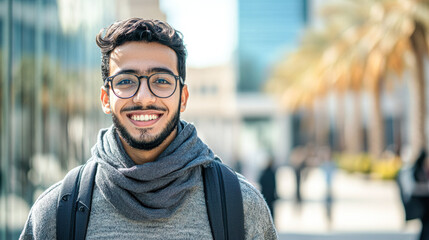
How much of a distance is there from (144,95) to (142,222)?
45cm

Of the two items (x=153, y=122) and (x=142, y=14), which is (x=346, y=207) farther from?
(x=142, y=14)

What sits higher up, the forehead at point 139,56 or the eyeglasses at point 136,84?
the forehead at point 139,56

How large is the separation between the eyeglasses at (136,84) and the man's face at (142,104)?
0.01 metres

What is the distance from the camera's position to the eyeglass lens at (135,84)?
7.44 ft

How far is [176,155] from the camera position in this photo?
223 cm

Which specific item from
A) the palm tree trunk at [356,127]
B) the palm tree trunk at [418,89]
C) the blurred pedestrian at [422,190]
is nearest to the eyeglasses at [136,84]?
the blurred pedestrian at [422,190]

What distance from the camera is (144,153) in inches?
89.6

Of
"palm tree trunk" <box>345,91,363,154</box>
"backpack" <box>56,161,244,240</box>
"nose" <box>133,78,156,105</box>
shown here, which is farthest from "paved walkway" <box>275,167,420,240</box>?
"palm tree trunk" <box>345,91,363,154</box>

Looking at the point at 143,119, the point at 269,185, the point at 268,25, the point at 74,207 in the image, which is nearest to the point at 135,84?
A: the point at 143,119

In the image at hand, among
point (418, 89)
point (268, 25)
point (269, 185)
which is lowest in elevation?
point (269, 185)

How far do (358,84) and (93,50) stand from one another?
22.0 meters

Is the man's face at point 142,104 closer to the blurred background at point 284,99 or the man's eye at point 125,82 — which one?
the man's eye at point 125,82

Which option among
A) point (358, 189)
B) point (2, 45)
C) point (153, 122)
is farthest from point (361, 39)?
point (153, 122)

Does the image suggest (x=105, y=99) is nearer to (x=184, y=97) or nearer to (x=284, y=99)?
(x=184, y=97)
